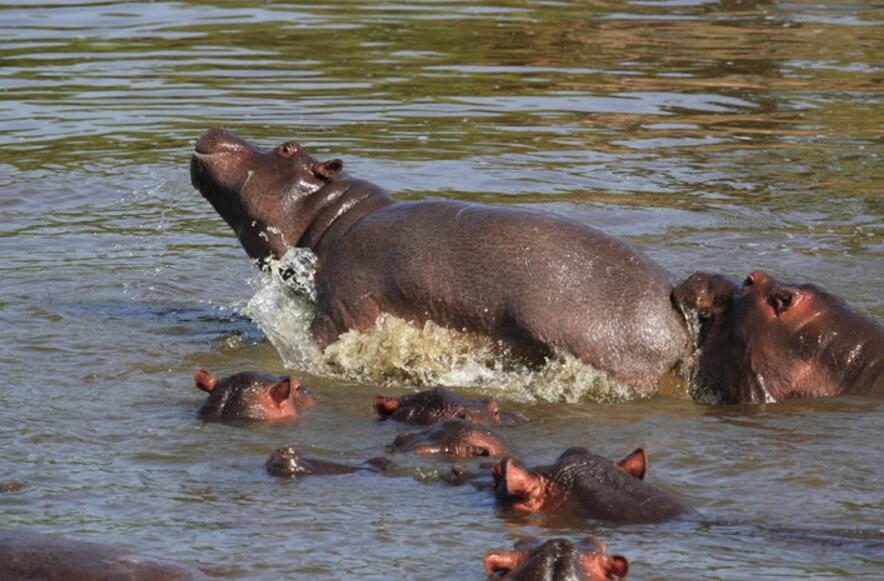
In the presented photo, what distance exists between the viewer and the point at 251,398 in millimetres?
8047

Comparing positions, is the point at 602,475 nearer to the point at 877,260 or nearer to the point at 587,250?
the point at 587,250

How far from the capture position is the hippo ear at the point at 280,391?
802 cm

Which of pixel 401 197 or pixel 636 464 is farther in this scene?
pixel 401 197

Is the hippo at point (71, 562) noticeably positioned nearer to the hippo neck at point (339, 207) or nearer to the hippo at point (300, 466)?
the hippo at point (300, 466)

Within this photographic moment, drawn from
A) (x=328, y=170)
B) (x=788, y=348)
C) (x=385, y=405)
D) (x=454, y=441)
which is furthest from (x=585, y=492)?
(x=328, y=170)

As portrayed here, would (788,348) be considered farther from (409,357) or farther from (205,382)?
(205,382)

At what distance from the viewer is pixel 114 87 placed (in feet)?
58.5

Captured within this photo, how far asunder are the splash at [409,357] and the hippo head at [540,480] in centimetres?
200

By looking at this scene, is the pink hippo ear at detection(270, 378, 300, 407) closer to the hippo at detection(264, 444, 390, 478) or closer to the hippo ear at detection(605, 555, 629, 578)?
the hippo at detection(264, 444, 390, 478)

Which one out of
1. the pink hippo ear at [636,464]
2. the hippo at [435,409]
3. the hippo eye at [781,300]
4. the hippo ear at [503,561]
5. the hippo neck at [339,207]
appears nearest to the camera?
the hippo ear at [503,561]

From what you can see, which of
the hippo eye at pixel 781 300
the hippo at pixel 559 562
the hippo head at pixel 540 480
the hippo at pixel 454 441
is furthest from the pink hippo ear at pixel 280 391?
the hippo at pixel 559 562

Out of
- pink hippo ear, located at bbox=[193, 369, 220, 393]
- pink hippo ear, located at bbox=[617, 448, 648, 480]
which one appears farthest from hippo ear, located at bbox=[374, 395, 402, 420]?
pink hippo ear, located at bbox=[617, 448, 648, 480]

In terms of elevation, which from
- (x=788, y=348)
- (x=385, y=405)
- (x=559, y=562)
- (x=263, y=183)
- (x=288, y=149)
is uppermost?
(x=288, y=149)

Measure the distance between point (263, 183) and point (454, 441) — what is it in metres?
2.94
